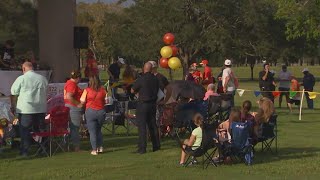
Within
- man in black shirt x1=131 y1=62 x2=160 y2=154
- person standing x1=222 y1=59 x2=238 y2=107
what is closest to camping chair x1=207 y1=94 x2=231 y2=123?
person standing x1=222 y1=59 x2=238 y2=107

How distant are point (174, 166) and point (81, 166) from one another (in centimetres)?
147

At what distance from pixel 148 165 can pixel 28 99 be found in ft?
7.92

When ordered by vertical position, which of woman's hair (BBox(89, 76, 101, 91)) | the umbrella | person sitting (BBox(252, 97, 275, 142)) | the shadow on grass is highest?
woman's hair (BBox(89, 76, 101, 91))

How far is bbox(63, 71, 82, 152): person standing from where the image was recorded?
10.7m

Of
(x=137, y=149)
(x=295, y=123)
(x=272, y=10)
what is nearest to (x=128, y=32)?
(x=272, y=10)

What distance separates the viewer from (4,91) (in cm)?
1349

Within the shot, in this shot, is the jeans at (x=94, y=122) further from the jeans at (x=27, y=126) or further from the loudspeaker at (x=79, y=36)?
the loudspeaker at (x=79, y=36)

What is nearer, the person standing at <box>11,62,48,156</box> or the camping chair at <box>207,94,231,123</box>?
the person standing at <box>11,62,48,156</box>

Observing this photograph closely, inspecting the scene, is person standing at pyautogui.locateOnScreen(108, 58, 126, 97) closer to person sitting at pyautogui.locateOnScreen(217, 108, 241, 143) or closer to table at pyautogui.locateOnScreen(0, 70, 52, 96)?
table at pyautogui.locateOnScreen(0, 70, 52, 96)

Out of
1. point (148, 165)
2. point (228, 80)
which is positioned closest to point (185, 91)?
point (228, 80)

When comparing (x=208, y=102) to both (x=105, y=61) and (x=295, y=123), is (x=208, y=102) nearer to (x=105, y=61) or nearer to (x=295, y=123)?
(x=295, y=123)

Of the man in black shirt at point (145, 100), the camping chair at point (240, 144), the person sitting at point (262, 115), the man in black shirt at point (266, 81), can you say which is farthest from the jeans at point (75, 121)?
the man in black shirt at point (266, 81)

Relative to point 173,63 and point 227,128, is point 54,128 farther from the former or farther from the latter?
point 173,63

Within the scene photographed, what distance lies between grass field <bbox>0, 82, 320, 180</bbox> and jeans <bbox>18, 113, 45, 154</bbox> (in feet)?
0.84
